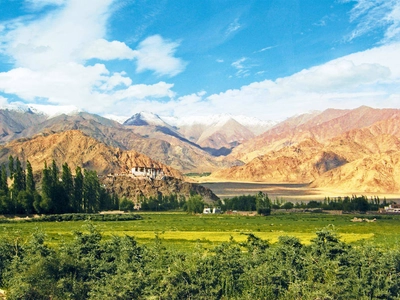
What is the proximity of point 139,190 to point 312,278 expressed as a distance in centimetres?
15310

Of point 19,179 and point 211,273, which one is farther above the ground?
point 19,179

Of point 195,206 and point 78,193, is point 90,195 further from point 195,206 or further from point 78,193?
point 195,206

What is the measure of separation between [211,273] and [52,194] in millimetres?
83448

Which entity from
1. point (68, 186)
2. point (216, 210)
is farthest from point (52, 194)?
point (216, 210)

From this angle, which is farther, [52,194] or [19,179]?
[19,179]

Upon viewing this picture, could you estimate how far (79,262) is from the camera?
2231 cm

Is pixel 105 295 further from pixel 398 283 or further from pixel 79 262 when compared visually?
pixel 398 283

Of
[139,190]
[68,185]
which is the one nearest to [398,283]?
[68,185]

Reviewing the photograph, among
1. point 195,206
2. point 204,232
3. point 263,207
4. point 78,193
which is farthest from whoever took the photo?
point 195,206

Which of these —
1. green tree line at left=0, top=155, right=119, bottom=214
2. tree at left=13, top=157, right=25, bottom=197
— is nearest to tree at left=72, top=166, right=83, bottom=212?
green tree line at left=0, top=155, right=119, bottom=214

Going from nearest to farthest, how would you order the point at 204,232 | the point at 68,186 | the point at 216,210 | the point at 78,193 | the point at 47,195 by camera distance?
1. the point at 204,232
2. the point at 47,195
3. the point at 68,186
4. the point at 78,193
5. the point at 216,210

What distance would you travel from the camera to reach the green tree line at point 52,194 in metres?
93.5

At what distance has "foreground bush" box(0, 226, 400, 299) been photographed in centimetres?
2019

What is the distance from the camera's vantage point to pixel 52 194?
97.6 meters
